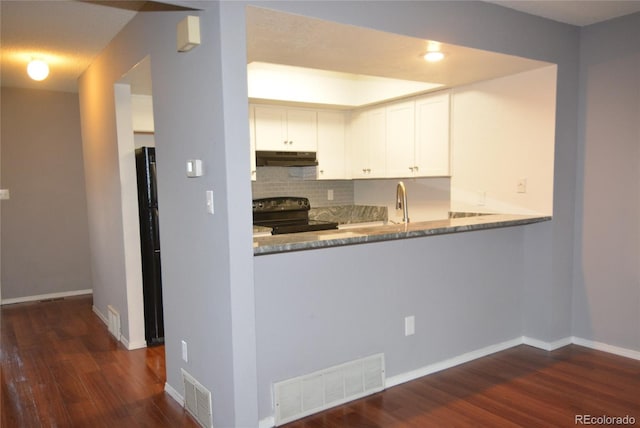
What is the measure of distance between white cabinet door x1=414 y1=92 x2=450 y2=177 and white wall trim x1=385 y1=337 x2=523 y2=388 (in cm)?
151

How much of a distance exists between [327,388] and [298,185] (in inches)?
124

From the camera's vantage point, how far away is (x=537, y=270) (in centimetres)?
357

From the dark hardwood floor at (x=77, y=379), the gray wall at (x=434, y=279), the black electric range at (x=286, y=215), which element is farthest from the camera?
the black electric range at (x=286, y=215)

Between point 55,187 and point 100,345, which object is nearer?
point 100,345

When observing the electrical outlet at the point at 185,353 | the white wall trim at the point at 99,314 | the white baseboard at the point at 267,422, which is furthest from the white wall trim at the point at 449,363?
the white wall trim at the point at 99,314

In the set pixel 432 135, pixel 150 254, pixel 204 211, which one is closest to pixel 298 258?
pixel 204 211

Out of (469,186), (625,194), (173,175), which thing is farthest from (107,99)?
(625,194)

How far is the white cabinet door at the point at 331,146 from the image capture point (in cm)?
521

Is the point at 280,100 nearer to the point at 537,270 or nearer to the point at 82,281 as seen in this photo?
the point at 537,270

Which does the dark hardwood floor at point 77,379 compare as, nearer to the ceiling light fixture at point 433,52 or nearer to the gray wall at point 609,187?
the ceiling light fixture at point 433,52

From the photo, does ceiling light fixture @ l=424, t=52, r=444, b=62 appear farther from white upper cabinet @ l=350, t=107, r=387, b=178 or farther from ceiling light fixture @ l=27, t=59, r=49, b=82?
ceiling light fixture @ l=27, t=59, r=49, b=82

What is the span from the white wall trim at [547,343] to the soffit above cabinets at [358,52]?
2066 millimetres

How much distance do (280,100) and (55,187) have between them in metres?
3.06

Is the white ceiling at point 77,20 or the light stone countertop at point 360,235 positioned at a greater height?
the white ceiling at point 77,20
